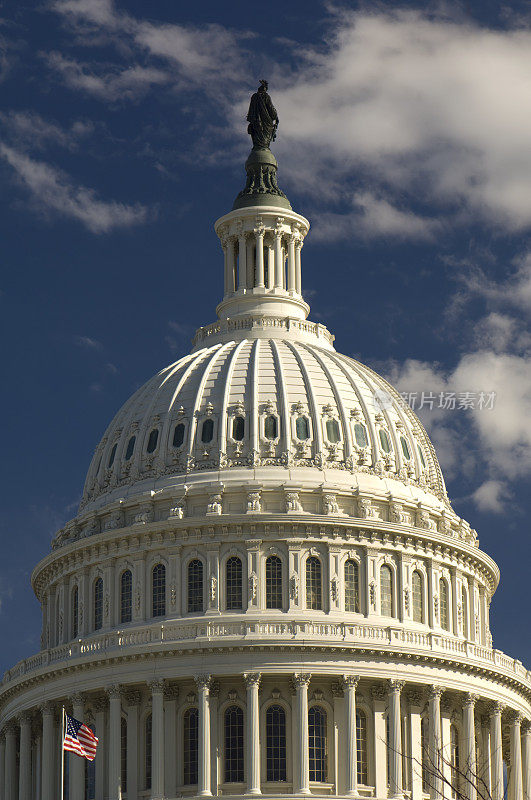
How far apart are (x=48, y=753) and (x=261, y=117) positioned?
156 feet

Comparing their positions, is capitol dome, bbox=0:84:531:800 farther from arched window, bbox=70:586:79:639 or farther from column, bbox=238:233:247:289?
column, bbox=238:233:247:289

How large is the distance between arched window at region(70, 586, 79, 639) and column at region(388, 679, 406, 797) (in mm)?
20258

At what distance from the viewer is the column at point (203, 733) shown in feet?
308

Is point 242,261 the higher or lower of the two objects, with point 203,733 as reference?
higher

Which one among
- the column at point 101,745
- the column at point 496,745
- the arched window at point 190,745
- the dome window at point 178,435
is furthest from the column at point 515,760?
the dome window at point 178,435

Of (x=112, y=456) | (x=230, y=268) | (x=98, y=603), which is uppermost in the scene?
(x=230, y=268)

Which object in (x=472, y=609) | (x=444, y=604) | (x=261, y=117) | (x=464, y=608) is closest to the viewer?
(x=444, y=604)

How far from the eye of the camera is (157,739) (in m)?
95.4

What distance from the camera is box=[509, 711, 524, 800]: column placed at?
104 m

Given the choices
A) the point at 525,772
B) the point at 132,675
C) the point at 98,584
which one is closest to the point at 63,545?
the point at 98,584

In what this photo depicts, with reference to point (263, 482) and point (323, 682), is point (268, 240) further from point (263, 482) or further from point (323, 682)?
point (323, 682)

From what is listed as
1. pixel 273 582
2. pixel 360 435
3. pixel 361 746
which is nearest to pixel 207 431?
pixel 360 435

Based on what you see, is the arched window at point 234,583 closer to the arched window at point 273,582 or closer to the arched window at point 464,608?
the arched window at point 273,582

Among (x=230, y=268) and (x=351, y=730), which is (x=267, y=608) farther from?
(x=230, y=268)
